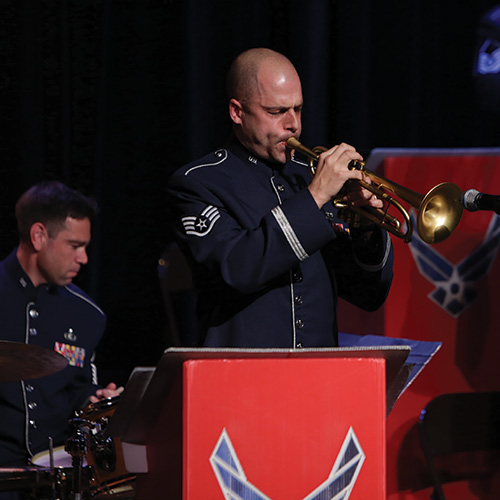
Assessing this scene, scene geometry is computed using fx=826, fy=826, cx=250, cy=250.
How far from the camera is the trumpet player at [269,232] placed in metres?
1.92

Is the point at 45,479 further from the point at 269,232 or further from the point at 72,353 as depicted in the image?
the point at 72,353

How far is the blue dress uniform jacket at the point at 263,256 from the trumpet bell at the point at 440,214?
0.39ft

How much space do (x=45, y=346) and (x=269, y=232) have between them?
58.7 inches

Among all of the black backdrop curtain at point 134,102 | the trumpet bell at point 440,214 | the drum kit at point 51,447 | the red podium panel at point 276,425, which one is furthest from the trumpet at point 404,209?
the black backdrop curtain at point 134,102

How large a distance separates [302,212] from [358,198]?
0.21 m

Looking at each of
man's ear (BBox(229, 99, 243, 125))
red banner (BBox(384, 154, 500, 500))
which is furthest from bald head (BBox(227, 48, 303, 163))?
red banner (BBox(384, 154, 500, 500))

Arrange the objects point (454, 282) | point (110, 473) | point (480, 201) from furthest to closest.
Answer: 1. point (454, 282)
2. point (110, 473)
3. point (480, 201)

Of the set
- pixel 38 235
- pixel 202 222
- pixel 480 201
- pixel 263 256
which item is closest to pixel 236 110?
pixel 202 222

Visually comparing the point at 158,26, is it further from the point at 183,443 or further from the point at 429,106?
the point at 183,443

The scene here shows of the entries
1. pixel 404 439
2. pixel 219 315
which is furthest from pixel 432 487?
pixel 219 315

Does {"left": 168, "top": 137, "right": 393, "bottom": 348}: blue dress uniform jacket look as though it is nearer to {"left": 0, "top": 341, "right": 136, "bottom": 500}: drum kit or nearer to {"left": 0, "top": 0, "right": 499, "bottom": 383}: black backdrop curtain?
{"left": 0, "top": 341, "right": 136, "bottom": 500}: drum kit

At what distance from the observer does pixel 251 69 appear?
2205mm

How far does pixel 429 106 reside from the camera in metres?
3.79

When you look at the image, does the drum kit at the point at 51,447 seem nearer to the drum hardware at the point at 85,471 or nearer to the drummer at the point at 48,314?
the drum hardware at the point at 85,471
